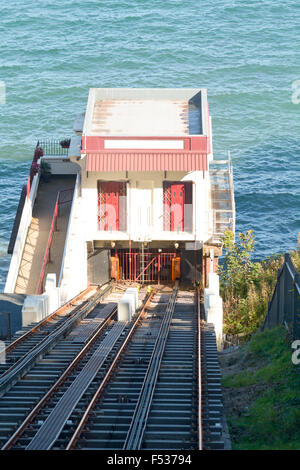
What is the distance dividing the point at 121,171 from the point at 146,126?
95.6 inches

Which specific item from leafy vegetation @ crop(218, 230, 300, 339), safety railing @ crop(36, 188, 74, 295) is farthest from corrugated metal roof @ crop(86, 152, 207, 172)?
safety railing @ crop(36, 188, 74, 295)

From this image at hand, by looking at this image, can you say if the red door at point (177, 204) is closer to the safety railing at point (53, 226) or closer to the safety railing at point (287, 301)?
the safety railing at point (53, 226)

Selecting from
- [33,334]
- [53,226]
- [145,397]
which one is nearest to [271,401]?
[145,397]

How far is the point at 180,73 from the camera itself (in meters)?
78.9

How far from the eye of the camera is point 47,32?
9369 centimetres

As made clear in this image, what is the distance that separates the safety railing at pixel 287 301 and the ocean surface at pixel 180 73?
22872 millimetres

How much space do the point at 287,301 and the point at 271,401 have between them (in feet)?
11.5

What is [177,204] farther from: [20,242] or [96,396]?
[96,396]

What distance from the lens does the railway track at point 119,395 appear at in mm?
12062

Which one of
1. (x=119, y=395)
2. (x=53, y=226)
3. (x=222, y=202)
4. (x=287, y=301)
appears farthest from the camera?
(x=222, y=202)

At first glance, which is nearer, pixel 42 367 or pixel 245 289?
pixel 42 367

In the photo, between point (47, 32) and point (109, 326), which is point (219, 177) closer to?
point (109, 326)

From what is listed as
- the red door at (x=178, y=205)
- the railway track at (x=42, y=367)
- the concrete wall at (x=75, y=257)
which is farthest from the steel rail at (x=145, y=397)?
the red door at (x=178, y=205)

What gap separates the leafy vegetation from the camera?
24.9 meters
